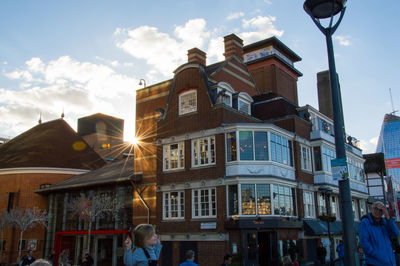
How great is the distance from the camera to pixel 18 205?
37625 millimetres

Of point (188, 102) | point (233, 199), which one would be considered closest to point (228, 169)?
point (233, 199)

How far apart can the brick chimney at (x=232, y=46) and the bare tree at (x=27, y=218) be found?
21832 mm

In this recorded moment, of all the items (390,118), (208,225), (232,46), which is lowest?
(208,225)

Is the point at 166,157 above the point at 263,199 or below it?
above

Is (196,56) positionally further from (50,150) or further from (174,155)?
(50,150)

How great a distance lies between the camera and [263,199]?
22672 millimetres

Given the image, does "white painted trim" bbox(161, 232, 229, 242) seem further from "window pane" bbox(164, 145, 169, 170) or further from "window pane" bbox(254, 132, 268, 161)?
"window pane" bbox(254, 132, 268, 161)

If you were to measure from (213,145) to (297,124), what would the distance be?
23.3ft

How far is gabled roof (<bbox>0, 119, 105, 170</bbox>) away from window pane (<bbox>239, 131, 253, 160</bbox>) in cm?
2410

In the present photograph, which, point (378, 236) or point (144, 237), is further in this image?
point (378, 236)

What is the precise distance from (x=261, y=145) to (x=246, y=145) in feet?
3.25

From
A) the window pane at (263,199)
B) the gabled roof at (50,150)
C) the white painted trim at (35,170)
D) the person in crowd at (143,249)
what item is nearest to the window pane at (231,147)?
the window pane at (263,199)

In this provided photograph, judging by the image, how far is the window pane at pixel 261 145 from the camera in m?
23.5

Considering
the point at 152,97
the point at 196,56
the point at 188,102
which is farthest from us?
the point at 196,56
